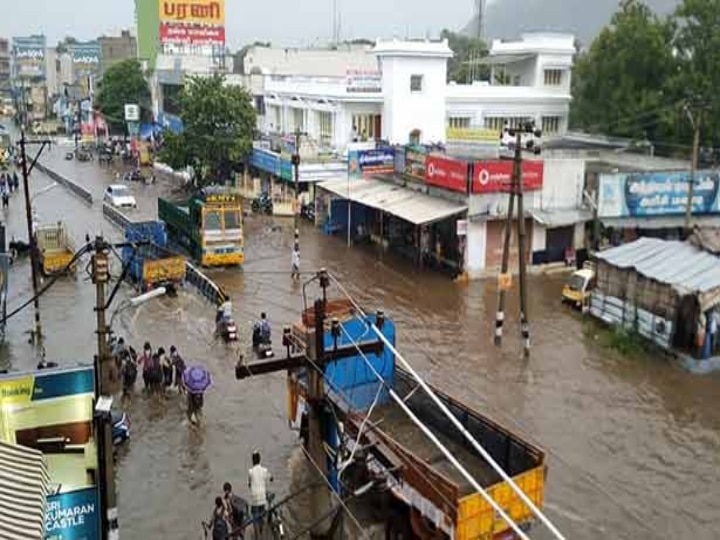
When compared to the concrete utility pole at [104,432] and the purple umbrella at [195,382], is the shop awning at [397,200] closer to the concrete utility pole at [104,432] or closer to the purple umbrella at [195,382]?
the purple umbrella at [195,382]

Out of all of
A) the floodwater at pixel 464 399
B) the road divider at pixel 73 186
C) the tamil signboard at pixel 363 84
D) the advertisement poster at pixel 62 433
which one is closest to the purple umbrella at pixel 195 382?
the floodwater at pixel 464 399

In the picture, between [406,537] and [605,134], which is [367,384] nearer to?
[406,537]

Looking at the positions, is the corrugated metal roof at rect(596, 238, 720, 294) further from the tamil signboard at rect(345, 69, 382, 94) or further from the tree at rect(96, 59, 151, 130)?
the tree at rect(96, 59, 151, 130)

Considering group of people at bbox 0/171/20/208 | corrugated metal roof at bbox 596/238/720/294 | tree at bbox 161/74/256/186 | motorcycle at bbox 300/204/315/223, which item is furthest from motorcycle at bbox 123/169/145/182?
corrugated metal roof at bbox 596/238/720/294

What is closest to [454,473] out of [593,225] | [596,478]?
[596,478]

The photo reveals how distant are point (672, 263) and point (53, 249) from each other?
20878 millimetres

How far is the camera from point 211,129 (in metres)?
46.4

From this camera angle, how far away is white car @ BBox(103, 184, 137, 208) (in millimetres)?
44281

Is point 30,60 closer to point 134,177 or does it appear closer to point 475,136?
point 134,177

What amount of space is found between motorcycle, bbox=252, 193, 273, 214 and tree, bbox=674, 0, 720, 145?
849 inches

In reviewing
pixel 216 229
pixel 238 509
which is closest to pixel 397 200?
pixel 216 229

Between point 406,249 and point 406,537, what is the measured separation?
21.5 metres

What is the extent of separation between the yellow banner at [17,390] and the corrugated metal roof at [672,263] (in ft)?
51.7

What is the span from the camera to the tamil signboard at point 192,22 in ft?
242
